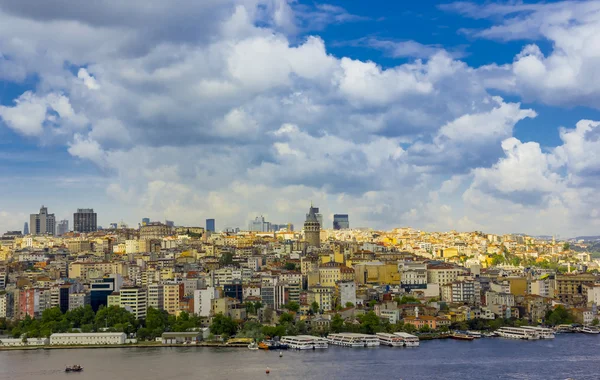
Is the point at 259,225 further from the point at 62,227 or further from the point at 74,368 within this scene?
the point at 74,368

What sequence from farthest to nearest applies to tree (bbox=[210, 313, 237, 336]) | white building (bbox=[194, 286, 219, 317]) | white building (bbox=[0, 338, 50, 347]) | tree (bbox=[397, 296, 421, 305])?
tree (bbox=[397, 296, 421, 305]) → white building (bbox=[194, 286, 219, 317]) → tree (bbox=[210, 313, 237, 336]) → white building (bbox=[0, 338, 50, 347])

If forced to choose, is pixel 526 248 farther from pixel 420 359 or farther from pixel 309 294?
pixel 420 359

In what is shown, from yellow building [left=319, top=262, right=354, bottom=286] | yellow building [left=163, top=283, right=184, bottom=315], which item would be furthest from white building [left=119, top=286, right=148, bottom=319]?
yellow building [left=319, top=262, right=354, bottom=286]

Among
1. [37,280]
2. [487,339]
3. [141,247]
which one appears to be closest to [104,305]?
[37,280]

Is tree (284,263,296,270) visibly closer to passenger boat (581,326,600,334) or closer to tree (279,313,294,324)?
tree (279,313,294,324)

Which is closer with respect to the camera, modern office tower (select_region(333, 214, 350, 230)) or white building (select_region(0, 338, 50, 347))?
white building (select_region(0, 338, 50, 347))

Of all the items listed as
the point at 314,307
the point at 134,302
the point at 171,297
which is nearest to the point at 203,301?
the point at 171,297
